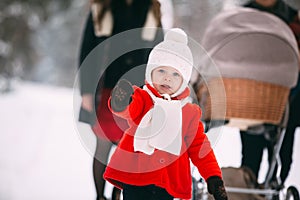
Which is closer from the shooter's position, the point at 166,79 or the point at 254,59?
the point at 166,79

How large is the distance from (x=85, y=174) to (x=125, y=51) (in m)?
0.94

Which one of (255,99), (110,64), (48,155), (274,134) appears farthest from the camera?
(48,155)

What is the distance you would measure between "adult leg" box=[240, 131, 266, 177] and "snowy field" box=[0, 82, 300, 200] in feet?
0.13

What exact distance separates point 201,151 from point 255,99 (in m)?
0.51

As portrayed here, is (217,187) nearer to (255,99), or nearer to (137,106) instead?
(137,106)

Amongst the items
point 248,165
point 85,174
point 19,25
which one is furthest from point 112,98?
point 19,25

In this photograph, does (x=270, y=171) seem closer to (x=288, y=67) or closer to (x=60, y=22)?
(x=288, y=67)

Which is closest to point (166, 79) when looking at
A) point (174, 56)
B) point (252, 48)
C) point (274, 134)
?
point (174, 56)

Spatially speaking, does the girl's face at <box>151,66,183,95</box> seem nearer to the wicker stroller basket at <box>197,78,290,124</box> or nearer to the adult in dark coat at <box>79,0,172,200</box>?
the adult in dark coat at <box>79,0,172,200</box>

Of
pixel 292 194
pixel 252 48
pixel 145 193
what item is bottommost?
pixel 292 194

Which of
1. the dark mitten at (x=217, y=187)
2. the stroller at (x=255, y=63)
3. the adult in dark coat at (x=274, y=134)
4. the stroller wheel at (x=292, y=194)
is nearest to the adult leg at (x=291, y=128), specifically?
the adult in dark coat at (x=274, y=134)

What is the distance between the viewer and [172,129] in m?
0.65

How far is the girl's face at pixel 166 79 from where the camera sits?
64 cm

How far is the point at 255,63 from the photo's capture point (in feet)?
3.96
